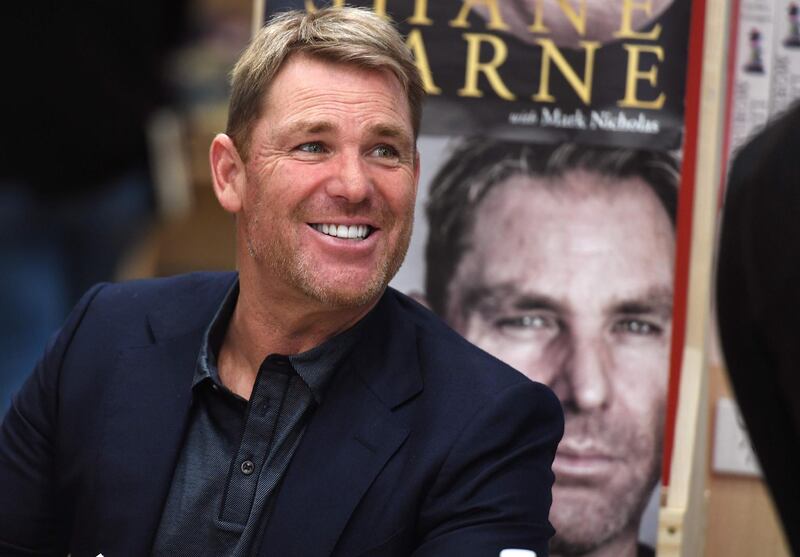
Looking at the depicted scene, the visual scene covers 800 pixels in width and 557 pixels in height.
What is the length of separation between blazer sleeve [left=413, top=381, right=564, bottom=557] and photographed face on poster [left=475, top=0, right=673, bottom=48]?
3.09ft

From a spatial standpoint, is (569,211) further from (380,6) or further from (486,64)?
(380,6)

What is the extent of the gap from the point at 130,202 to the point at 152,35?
1.50ft

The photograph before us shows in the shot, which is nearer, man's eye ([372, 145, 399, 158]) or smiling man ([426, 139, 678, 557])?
man's eye ([372, 145, 399, 158])

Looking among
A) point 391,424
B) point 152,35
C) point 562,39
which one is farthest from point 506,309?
point 152,35

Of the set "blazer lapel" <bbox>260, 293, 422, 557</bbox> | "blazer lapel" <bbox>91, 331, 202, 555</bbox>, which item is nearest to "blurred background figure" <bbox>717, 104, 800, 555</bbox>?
"blazer lapel" <bbox>260, 293, 422, 557</bbox>

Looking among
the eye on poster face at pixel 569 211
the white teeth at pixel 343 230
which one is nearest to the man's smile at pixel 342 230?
the white teeth at pixel 343 230

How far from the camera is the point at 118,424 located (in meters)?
2.34

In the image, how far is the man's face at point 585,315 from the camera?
2.90m

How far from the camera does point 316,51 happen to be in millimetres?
2312

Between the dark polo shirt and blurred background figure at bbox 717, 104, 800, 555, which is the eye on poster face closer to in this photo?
the dark polo shirt

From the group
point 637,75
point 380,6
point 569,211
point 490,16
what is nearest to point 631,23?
point 637,75

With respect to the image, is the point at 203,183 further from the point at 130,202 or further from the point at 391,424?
the point at 391,424

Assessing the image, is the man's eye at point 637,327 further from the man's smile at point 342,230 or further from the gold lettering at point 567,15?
the man's smile at point 342,230

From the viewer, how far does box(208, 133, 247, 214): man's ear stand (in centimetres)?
241
